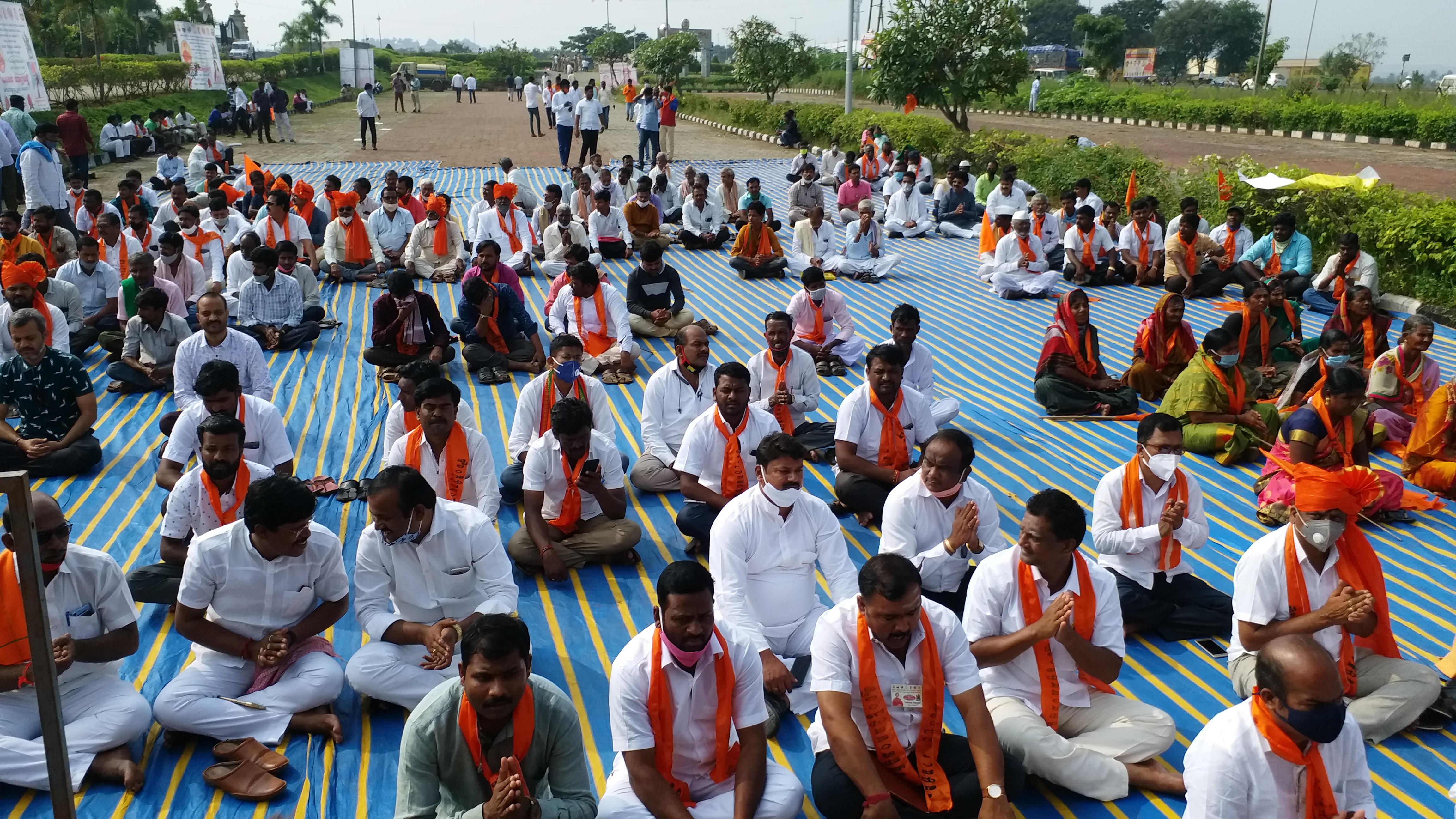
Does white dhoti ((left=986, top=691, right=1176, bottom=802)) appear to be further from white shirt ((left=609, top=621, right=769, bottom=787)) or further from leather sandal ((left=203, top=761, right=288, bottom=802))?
leather sandal ((left=203, top=761, right=288, bottom=802))

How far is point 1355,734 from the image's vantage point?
306 cm

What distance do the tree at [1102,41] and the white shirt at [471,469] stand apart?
184 feet

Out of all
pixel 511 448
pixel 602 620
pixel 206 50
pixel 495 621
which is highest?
pixel 206 50

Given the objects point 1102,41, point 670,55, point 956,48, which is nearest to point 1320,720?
point 956,48

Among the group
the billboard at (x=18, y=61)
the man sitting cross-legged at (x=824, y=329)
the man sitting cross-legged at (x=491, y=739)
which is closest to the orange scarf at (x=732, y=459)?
the man sitting cross-legged at (x=491, y=739)

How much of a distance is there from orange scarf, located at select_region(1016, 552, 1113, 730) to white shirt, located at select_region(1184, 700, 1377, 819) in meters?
0.86

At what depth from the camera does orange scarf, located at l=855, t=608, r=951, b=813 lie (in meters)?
3.57

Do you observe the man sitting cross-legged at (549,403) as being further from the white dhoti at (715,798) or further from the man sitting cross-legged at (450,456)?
the white dhoti at (715,798)

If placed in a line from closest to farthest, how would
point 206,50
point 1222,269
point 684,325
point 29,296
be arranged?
point 29,296
point 684,325
point 1222,269
point 206,50

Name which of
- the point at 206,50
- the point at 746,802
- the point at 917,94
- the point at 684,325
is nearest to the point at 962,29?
the point at 917,94

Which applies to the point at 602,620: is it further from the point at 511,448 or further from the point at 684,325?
the point at 684,325

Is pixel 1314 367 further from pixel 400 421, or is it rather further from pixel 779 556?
pixel 400 421

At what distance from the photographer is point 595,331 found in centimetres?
891

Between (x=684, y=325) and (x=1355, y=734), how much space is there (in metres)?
7.69
